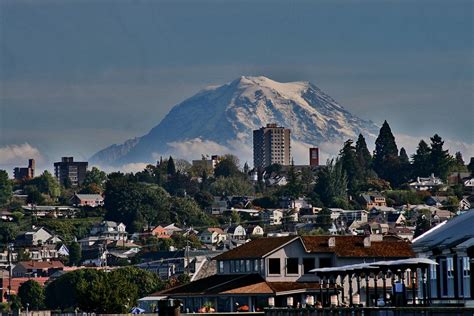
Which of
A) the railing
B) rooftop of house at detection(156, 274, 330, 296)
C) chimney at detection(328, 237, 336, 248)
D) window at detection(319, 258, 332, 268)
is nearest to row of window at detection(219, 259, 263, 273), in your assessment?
rooftop of house at detection(156, 274, 330, 296)

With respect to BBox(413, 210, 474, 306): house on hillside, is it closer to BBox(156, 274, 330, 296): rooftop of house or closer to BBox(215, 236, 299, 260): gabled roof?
BBox(156, 274, 330, 296): rooftop of house

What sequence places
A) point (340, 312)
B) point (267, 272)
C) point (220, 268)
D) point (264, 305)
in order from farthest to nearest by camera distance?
point (220, 268)
point (267, 272)
point (264, 305)
point (340, 312)

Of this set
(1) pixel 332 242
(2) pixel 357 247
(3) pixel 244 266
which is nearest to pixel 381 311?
(2) pixel 357 247

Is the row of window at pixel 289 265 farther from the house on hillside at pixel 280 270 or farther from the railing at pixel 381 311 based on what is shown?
the railing at pixel 381 311

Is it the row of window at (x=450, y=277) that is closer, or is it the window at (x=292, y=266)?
the row of window at (x=450, y=277)

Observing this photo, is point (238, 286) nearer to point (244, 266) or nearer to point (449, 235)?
point (244, 266)

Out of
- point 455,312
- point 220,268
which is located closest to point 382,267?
point 455,312

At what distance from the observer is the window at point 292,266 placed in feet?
409

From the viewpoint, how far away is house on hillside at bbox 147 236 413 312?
119m

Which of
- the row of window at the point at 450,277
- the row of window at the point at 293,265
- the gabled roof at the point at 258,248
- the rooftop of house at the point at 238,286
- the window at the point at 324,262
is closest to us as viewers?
the row of window at the point at 450,277

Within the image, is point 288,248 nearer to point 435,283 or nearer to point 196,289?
point 196,289

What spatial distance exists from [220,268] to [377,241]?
40.0 ft

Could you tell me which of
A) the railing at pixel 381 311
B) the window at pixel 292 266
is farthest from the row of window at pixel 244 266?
the railing at pixel 381 311

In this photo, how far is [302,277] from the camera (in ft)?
406
